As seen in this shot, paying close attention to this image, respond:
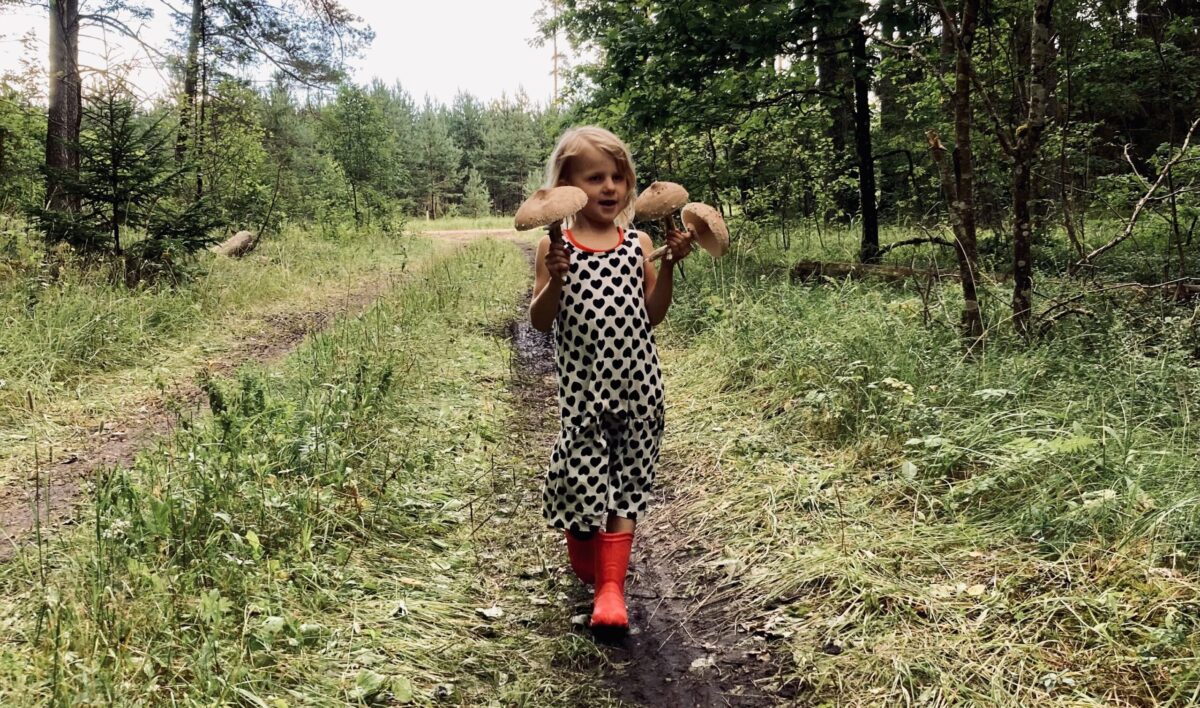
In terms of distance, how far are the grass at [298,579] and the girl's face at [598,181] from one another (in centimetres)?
157

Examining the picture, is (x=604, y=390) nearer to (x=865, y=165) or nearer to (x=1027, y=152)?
(x=1027, y=152)

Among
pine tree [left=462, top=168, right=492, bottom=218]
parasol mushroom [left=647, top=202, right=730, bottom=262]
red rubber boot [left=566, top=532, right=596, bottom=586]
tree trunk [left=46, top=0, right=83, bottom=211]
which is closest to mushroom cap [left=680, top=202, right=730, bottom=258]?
parasol mushroom [left=647, top=202, right=730, bottom=262]

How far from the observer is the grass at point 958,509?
6.61ft

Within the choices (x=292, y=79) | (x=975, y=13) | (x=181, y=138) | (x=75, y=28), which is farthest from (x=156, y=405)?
(x=181, y=138)

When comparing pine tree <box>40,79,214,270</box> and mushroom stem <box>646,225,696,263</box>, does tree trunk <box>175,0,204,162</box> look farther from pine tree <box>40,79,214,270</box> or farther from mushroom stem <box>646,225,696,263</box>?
mushroom stem <box>646,225,696,263</box>

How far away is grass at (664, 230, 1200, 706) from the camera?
2.01 meters

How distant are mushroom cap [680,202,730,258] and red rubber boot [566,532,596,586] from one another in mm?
1210

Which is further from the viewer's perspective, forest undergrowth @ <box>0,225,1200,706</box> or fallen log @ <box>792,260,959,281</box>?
fallen log @ <box>792,260,959,281</box>

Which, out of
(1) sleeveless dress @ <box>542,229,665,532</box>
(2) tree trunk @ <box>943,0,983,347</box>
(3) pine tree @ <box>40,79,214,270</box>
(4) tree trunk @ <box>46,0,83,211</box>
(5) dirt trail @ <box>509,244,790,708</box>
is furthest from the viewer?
(4) tree trunk @ <box>46,0,83,211</box>

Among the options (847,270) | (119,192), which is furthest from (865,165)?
(119,192)

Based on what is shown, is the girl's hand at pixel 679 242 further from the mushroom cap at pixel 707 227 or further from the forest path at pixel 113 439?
the forest path at pixel 113 439

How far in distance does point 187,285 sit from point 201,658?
727 centimetres

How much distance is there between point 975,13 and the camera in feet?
14.2

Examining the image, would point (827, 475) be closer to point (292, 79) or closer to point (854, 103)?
point (854, 103)
